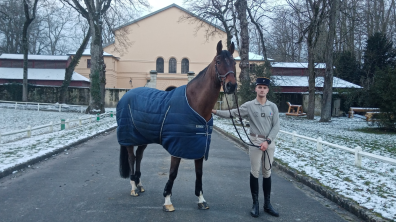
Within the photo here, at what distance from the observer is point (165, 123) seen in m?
5.03

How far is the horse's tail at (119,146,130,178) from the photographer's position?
627 cm

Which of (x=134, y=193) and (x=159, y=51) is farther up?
(x=159, y=51)

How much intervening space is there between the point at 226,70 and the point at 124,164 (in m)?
2.98

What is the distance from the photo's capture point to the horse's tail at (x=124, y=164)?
627cm

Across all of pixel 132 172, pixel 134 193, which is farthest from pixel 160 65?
pixel 134 193

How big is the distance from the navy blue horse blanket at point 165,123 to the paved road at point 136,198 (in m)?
0.94

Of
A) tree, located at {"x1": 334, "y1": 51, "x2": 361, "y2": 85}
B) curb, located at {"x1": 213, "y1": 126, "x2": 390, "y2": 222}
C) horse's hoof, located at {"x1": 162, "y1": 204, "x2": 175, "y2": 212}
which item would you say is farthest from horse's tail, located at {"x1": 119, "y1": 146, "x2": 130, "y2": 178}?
tree, located at {"x1": 334, "y1": 51, "x2": 361, "y2": 85}

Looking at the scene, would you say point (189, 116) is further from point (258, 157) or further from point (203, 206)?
point (203, 206)

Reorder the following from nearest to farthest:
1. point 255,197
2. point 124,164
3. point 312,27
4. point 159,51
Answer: point 255,197 < point 124,164 < point 312,27 < point 159,51

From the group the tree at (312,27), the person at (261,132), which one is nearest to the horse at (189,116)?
the person at (261,132)

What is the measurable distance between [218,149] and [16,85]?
35.0 m

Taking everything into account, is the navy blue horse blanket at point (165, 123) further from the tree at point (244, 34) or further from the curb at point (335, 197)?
the tree at point (244, 34)

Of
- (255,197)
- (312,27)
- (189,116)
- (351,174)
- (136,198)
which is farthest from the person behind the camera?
(312,27)

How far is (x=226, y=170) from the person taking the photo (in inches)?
322
